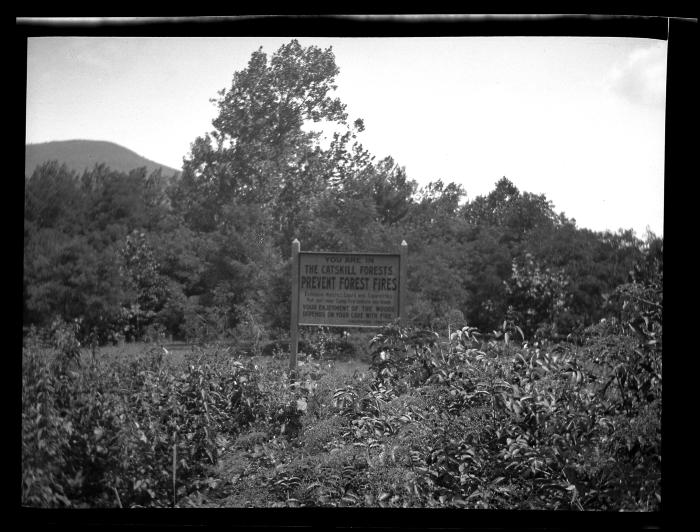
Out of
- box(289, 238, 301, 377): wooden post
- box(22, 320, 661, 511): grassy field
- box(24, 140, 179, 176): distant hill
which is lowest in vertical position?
box(22, 320, 661, 511): grassy field

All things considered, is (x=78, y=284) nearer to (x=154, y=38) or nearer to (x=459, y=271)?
(x=154, y=38)

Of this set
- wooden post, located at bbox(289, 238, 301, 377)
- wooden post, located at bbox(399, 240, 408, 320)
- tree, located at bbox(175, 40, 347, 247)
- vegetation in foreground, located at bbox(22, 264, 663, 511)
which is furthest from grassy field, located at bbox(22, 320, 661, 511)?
tree, located at bbox(175, 40, 347, 247)

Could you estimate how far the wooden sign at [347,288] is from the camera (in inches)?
196

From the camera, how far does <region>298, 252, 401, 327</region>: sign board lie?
16.3 ft

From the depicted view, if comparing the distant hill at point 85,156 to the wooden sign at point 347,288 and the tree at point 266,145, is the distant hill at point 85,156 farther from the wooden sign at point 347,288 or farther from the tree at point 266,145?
the wooden sign at point 347,288

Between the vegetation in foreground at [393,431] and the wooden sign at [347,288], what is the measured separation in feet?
0.82

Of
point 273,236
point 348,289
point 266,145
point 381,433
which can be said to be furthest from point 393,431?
point 266,145

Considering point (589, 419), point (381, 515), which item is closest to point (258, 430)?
point (381, 515)

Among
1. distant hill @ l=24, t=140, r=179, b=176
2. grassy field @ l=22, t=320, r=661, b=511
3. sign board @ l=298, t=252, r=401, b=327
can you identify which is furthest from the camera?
sign board @ l=298, t=252, r=401, b=327

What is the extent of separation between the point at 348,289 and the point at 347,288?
0.04 feet

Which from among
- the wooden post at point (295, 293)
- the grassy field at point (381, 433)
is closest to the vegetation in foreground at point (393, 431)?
the grassy field at point (381, 433)

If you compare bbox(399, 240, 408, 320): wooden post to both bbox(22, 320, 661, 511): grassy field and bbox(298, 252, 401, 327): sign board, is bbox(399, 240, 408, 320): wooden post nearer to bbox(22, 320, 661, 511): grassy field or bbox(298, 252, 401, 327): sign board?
bbox(298, 252, 401, 327): sign board

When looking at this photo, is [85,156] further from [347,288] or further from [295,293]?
[347,288]

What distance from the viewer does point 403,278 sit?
500cm
